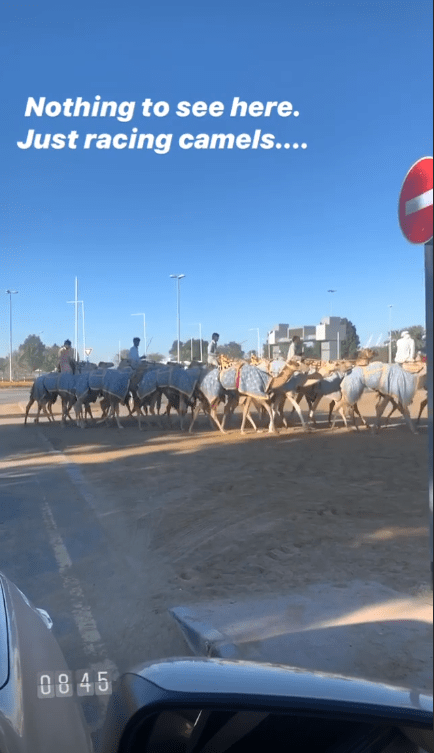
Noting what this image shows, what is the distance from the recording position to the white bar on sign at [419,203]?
1.19m

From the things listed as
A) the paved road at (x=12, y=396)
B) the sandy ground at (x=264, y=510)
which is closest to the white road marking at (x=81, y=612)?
the sandy ground at (x=264, y=510)

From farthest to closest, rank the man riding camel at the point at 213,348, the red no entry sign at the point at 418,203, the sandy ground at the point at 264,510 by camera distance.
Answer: the man riding camel at the point at 213,348
the sandy ground at the point at 264,510
the red no entry sign at the point at 418,203

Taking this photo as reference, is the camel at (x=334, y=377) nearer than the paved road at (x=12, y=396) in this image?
Yes

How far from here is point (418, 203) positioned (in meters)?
1.23

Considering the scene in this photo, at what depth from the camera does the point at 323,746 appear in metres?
1.66

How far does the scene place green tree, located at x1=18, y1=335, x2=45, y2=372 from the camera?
14.0 m

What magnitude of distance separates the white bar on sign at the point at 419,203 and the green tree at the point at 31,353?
41.7ft

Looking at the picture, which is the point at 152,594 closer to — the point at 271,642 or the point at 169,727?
the point at 271,642

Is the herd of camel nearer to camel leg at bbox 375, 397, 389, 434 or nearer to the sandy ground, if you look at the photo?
camel leg at bbox 375, 397, 389, 434

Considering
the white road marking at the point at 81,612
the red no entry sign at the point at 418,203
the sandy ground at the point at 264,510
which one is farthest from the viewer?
the sandy ground at the point at 264,510

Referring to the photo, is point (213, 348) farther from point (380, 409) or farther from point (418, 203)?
point (418, 203)

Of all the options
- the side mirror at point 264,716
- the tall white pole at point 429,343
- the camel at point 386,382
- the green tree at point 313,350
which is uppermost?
the green tree at point 313,350

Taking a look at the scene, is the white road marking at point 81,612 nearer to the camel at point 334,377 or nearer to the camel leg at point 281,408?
the camel leg at point 281,408

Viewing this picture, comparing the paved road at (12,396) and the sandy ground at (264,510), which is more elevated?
the sandy ground at (264,510)
